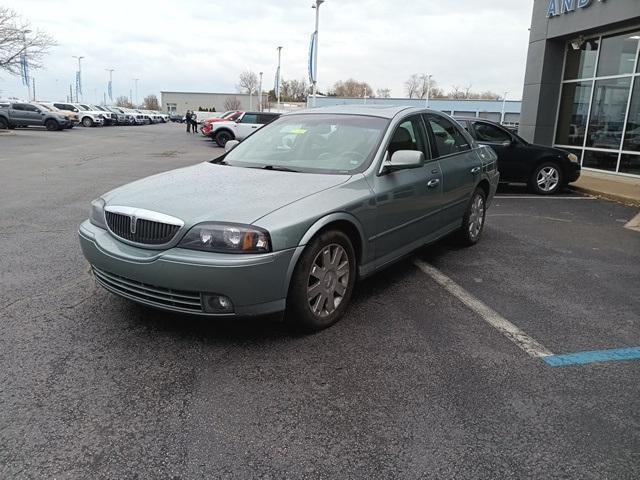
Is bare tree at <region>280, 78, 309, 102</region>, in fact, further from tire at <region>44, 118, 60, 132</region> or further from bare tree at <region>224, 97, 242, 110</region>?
tire at <region>44, 118, 60, 132</region>

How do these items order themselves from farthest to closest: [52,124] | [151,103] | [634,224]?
[151,103], [52,124], [634,224]

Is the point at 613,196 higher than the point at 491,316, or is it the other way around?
the point at 613,196

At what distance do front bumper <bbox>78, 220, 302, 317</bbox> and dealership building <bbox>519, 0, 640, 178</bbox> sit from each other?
496 inches

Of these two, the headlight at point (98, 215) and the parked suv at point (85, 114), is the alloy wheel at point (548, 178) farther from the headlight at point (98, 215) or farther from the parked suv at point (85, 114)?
the parked suv at point (85, 114)

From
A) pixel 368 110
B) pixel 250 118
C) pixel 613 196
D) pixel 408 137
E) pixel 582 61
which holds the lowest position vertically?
pixel 613 196

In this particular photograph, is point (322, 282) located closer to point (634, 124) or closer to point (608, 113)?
point (634, 124)

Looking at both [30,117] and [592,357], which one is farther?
[30,117]

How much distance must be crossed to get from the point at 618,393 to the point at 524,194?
348 inches

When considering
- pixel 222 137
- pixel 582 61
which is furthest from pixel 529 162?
pixel 222 137

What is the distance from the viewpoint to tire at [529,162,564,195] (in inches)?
442

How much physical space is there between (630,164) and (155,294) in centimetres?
1345

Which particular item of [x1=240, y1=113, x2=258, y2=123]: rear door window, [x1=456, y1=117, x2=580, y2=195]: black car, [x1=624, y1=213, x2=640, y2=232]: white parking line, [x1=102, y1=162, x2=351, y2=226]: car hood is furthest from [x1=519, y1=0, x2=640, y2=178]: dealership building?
[x1=240, y1=113, x2=258, y2=123]: rear door window

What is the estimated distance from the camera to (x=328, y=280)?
3.75m

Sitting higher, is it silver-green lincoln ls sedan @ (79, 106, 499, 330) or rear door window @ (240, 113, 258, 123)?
rear door window @ (240, 113, 258, 123)
